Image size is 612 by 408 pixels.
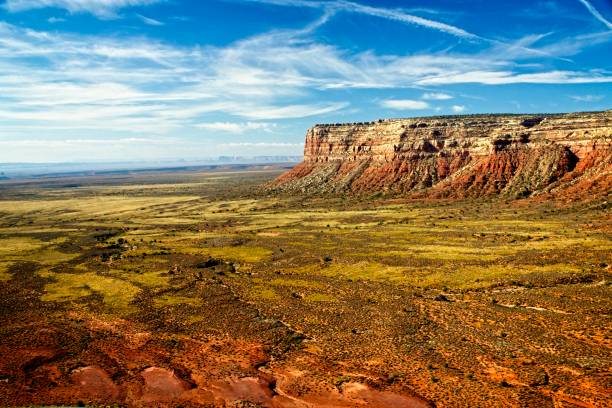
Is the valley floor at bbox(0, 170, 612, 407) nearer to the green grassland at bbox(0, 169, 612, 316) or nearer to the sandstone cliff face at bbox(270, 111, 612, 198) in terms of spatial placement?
the green grassland at bbox(0, 169, 612, 316)

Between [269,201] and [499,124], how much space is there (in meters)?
86.5

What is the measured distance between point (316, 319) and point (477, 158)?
13113 cm

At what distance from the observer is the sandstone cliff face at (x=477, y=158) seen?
132m

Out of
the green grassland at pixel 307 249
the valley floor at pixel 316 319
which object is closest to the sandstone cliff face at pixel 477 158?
the green grassland at pixel 307 249

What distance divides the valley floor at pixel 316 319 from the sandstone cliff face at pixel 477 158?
154ft

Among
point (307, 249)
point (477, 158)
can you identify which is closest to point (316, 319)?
point (307, 249)

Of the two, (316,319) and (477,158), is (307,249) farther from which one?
(477,158)

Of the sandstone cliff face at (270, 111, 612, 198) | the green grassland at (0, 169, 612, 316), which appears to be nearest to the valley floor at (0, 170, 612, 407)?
the green grassland at (0, 169, 612, 316)

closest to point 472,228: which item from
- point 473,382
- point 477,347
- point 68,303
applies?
point 477,347

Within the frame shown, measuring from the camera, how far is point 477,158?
15775 cm

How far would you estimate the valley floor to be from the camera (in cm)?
2997

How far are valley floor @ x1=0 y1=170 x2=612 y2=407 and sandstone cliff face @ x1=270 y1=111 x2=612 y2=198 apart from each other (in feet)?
154

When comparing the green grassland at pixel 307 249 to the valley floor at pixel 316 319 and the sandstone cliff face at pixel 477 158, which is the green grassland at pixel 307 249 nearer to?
the valley floor at pixel 316 319

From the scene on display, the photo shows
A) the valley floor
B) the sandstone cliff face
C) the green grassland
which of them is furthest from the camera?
the sandstone cliff face
